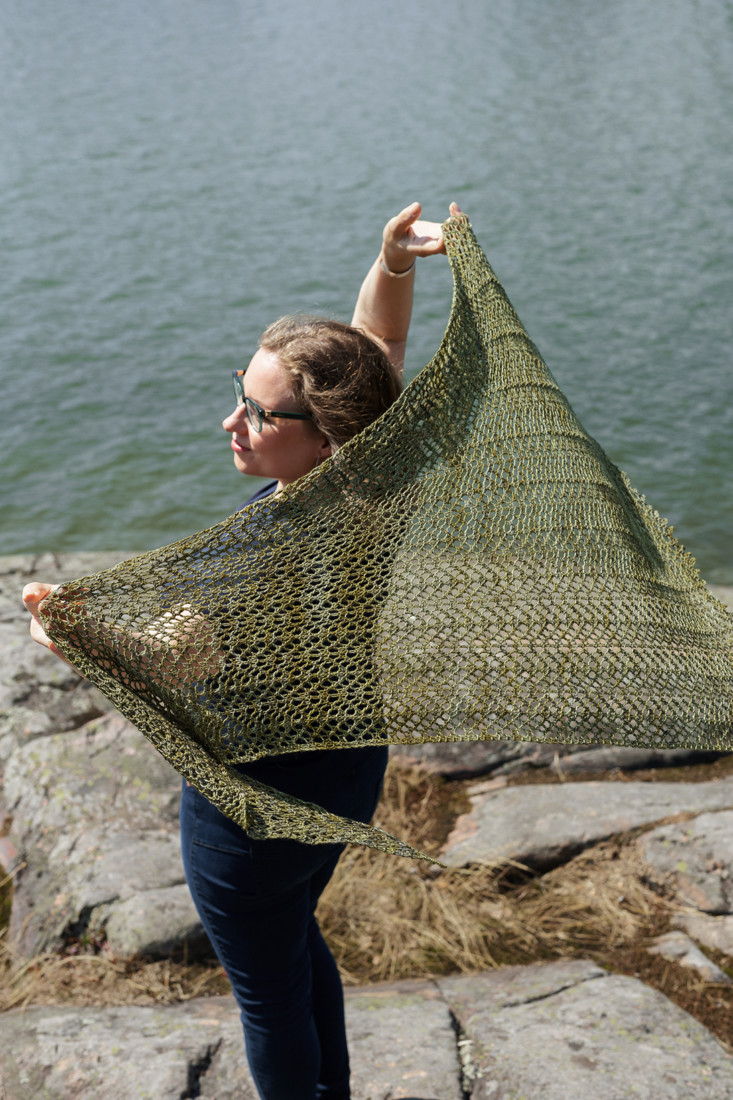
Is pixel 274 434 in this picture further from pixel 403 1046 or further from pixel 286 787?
pixel 403 1046

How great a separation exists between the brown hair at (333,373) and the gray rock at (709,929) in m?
2.12

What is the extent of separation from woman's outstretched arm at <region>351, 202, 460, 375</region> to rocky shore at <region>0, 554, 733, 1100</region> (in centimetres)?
177

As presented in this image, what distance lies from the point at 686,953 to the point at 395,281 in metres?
2.19

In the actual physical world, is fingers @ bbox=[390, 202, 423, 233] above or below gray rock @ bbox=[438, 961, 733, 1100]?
above

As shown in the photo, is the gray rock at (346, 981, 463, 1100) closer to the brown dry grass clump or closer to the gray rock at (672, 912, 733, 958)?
the brown dry grass clump

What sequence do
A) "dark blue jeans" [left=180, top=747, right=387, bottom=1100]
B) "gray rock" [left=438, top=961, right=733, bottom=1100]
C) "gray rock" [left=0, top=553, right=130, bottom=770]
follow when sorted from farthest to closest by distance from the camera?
1. "gray rock" [left=0, top=553, right=130, bottom=770]
2. "gray rock" [left=438, top=961, right=733, bottom=1100]
3. "dark blue jeans" [left=180, top=747, right=387, bottom=1100]

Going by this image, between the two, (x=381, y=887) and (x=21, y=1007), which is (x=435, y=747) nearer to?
(x=381, y=887)

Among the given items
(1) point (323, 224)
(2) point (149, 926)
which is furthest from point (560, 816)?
(1) point (323, 224)

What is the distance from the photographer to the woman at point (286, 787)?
5.80 feet

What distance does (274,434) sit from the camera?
5.94ft

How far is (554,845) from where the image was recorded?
3.31m

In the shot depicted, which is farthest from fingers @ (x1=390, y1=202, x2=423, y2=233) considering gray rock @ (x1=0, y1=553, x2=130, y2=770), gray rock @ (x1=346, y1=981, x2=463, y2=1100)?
gray rock @ (x1=0, y1=553, x2=130, y2=770)

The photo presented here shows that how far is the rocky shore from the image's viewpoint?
241 cm

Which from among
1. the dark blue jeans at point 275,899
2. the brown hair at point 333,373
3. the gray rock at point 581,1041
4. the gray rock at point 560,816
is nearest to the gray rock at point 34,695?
the gray rock at point 560,816
